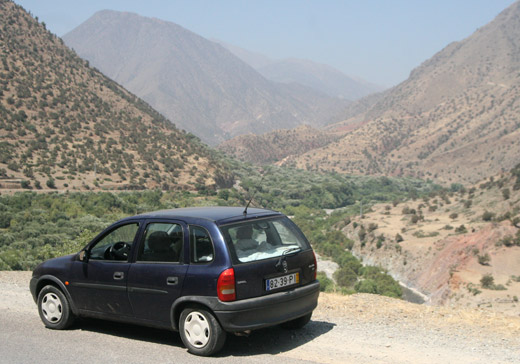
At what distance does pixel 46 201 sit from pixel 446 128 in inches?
4151

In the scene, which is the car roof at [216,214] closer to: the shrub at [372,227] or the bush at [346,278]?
the bush at [346,278]

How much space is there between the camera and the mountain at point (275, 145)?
155m

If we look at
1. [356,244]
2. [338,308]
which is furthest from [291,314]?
[356,244]

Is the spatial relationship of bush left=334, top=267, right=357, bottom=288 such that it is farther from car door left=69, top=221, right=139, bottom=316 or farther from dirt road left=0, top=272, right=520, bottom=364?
car door left=69, top=221, right=139, bottom=316

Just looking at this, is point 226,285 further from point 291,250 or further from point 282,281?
point 291,250

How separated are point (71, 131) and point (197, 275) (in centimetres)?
6026

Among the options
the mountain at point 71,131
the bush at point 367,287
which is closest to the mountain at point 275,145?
the mountain at point 71,131

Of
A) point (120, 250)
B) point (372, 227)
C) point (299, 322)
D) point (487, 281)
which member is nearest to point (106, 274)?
point (120, 250)

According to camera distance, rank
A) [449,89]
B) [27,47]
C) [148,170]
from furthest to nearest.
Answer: [449,89], [27,47], [148,170]

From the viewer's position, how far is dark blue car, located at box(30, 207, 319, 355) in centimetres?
622

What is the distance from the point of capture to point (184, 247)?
6.52 metres

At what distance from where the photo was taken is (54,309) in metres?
7.64

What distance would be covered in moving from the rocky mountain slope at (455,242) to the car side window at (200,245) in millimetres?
22315

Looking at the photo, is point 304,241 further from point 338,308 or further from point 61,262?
point 61,262
